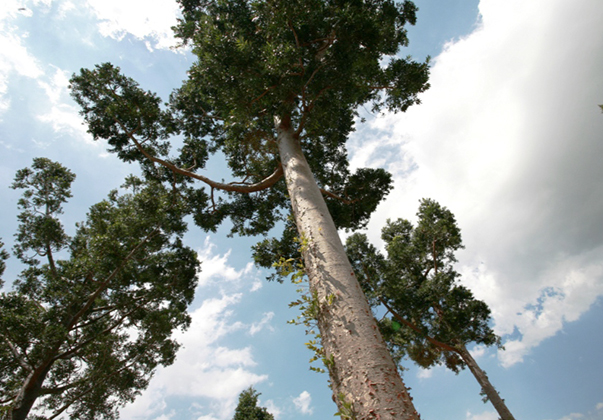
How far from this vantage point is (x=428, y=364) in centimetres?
1348

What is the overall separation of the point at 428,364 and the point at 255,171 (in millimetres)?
11819

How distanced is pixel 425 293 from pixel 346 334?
9242 mm

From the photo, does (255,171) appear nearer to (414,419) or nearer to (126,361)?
(414,419)

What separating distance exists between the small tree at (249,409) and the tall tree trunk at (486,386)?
58.7 ft

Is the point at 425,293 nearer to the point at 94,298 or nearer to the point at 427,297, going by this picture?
the point at 427,297

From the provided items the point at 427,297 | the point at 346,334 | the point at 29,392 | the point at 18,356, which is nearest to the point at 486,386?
the point at 427,297

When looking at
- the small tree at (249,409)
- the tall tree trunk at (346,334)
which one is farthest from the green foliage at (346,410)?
the small tree at (249,409)

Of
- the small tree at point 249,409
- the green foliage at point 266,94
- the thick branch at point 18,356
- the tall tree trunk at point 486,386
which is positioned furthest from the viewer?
the small tree at point 249,409

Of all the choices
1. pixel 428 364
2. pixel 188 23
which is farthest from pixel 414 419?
pixel 428 364

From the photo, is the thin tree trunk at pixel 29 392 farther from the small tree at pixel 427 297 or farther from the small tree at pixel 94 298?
the small tree at pixel 427 297

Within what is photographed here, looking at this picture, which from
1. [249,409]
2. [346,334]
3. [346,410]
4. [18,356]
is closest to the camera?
[346,410]

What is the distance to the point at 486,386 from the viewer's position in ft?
33.4

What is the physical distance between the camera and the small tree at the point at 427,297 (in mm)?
A: 10609

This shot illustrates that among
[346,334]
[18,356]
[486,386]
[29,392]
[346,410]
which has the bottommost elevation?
[346,410]
